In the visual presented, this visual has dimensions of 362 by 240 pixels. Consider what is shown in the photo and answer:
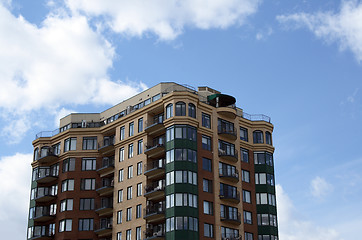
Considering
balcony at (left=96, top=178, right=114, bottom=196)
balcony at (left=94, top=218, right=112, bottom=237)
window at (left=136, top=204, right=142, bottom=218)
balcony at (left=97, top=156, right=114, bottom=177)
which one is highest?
balcony at (left=97, top=156, right=114, bottom=177)

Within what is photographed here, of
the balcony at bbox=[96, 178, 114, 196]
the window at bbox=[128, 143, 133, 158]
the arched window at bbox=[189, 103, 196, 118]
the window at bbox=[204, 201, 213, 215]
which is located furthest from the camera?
the balcony at bbox=[96, 178, 114, 196]

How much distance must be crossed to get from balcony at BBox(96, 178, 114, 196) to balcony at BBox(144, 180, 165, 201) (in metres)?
9.69

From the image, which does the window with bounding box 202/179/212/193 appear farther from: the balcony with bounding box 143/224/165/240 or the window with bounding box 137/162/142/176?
the window with bounding box 137/162/142/176

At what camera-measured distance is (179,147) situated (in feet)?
277

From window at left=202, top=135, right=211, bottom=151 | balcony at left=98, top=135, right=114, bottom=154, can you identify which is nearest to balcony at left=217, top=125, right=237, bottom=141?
window at left=202, top=135, right=211, bottom=151

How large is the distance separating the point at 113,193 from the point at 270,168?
89.1ft

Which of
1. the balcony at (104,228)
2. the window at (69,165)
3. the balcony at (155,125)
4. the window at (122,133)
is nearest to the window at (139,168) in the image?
the balcony at (155,125)

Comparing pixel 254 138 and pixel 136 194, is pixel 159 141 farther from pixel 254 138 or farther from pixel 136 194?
pixel 254 138

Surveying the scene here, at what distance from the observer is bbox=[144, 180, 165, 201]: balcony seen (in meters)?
83.9

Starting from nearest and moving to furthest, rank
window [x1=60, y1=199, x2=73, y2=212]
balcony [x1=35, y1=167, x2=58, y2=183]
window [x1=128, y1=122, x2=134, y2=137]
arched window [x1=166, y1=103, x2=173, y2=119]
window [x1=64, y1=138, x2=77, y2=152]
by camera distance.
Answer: arched window [x1=166, y1=103, x2=173, y2=119]
window [x1=128, y1=122, x2=134, y2=137]
window [x1=60, y1=199, x2=73, y2=212]
balcony [x1=35, y1=167, x2=58, y2=183]
window [x1=64, y1=138, x2=77, y2=152]

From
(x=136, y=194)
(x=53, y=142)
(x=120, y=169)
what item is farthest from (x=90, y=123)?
(x=136, y=194)

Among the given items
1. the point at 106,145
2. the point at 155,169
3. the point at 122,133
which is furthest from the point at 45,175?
the point at 155,169

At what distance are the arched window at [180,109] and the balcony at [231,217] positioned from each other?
16.5m

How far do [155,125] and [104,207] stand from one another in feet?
55.1
